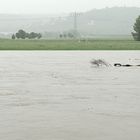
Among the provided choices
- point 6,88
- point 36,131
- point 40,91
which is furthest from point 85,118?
point 6,88

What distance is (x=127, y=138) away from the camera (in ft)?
41.6

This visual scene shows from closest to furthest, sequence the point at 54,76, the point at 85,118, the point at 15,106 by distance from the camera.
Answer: the point at 85,118 < the point at 15,106 < the point at 54,76

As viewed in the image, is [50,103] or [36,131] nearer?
[36,131]

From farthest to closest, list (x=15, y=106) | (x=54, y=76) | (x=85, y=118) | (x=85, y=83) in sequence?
1. (x=54, y=76)
2. (x=85, y=83)
3. (x=15, y=106)
4. (x=85, y=118)

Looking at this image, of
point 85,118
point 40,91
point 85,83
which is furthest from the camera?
point 85,83

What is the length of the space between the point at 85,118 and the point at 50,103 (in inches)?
140

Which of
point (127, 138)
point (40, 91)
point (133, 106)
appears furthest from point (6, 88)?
point (127, 138)

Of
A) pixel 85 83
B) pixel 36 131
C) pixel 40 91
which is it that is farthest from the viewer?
pixel 85 83

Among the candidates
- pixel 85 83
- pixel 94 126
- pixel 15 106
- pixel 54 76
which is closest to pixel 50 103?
pixel 15 106

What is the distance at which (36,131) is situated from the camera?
13547 millimetres

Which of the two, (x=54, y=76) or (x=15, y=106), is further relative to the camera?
(x=54, y=76)

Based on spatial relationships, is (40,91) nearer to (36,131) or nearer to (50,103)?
(50,103)

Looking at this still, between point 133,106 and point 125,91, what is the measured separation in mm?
5159

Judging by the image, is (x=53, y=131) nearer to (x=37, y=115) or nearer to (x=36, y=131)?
(x=36, y=131)
